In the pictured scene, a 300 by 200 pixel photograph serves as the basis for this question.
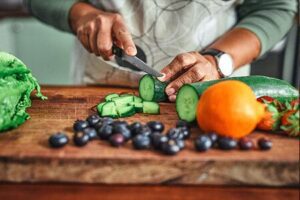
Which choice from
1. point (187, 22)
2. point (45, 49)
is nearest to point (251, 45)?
point (187, 22)

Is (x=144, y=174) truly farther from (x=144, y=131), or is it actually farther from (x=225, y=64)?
(x=225, y=64)

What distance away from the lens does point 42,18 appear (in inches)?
79.4

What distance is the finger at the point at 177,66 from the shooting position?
1455 millimetres

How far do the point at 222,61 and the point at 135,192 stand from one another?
765mm

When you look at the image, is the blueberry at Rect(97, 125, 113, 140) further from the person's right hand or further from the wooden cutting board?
the person's right hand

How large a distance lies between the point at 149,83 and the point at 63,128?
0.35 meters

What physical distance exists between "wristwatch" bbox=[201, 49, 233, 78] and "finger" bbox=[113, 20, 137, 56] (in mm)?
292

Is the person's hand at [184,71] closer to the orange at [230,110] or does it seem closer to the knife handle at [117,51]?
the knife handle at [117,51]

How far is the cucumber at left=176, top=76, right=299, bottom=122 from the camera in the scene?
1211 mm

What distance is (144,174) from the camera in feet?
3.20

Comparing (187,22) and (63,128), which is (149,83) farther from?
(187,22)

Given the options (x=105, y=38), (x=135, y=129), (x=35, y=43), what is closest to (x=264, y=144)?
(x=135, y=129)

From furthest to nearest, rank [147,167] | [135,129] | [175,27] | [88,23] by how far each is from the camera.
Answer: [175,27] < [88,23] < [135,129] < [147,167]

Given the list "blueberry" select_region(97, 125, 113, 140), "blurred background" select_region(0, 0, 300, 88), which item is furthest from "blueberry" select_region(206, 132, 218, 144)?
"blurred background" select_region(0, 0, 300, 88)
